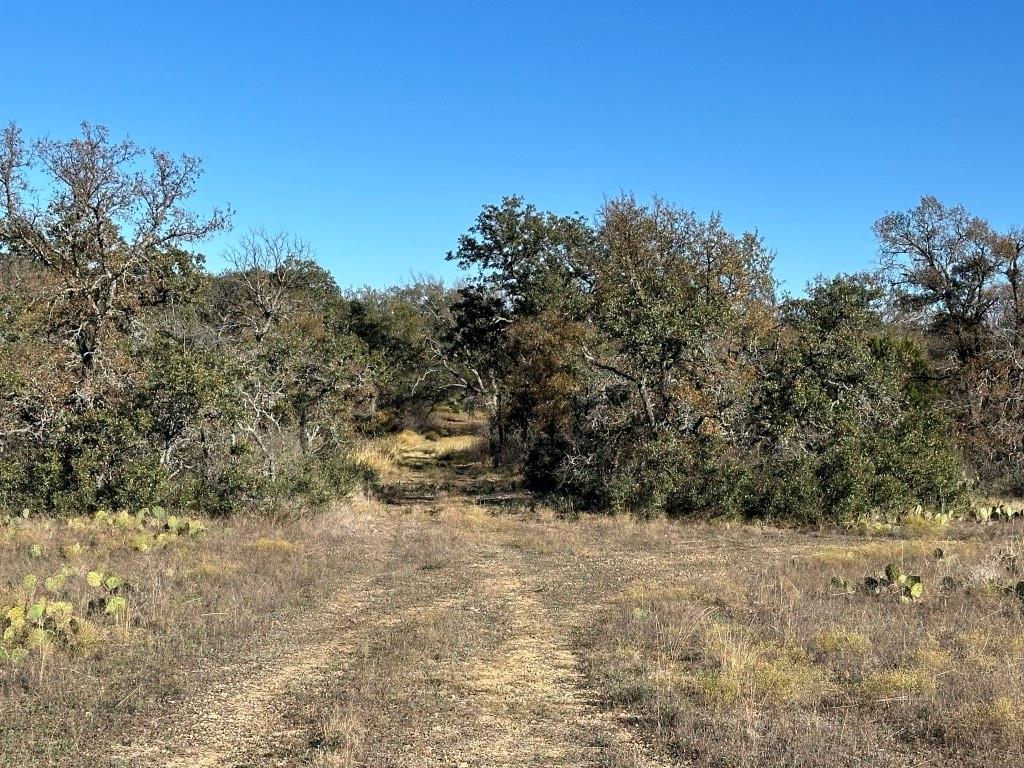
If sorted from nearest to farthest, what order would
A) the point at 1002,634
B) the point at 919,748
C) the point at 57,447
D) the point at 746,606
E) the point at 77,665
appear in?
1. the point at 919,748
2. the point at 77,665
3. the point at 1002,634
4. the point at 746,606
5. the point at 57,447

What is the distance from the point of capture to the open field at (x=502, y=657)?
5.17 meters

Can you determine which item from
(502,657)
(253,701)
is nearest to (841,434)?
(502,657)

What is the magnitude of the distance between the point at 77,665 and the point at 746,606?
676 cm

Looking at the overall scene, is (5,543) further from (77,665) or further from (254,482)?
(77,665)

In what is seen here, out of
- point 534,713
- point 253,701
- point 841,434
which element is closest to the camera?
Result: point 534,713

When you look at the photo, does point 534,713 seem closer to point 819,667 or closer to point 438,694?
point 438,694

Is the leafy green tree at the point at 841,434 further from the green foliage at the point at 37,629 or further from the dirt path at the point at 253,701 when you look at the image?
the green foliage at the point at 37,629

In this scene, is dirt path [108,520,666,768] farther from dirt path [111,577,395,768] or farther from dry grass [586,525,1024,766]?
dry grass [586,525,1024,766]

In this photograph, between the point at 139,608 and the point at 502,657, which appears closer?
the point at 502,657

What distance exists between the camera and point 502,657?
7.23m

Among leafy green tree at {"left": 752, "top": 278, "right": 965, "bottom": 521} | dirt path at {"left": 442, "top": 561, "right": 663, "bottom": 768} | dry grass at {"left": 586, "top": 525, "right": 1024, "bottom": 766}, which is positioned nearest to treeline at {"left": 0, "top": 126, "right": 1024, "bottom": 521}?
leafy green tree at {"left": 752, "top": 278, "right": 965, "bottom": 521}

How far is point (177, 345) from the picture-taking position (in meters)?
16.5

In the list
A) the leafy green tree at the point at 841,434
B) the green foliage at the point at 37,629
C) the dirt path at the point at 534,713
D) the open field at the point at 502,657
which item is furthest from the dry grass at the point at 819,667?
the leafy green tree at the point at 841,434

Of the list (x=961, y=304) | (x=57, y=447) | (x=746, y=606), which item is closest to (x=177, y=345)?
(x=57, y=447)
